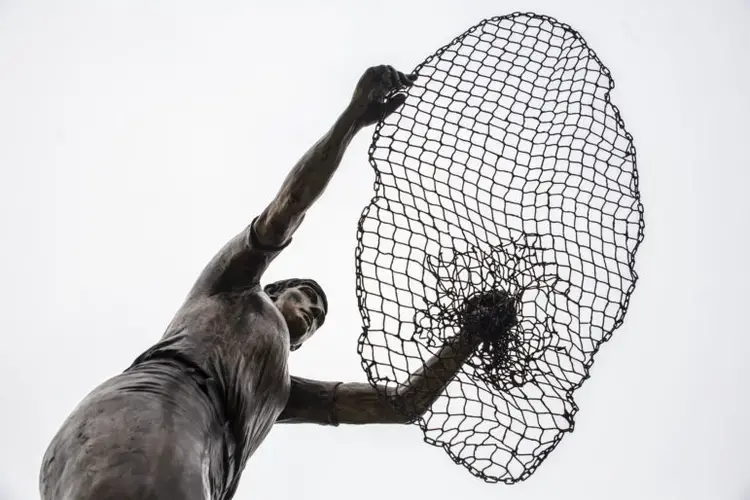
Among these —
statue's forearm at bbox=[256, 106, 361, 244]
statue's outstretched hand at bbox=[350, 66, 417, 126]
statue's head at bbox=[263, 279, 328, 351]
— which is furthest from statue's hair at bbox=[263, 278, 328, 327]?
statue's outstretched hand at bbox=[350, 66, 417, 126]

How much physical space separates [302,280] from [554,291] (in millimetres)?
1812

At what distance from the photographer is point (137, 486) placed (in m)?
2.78

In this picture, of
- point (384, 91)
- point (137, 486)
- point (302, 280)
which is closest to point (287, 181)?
point (384, 91)

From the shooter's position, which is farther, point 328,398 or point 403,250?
point 403,250

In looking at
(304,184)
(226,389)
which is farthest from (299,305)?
(226,389)

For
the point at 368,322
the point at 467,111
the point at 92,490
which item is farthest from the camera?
the point at 467,111

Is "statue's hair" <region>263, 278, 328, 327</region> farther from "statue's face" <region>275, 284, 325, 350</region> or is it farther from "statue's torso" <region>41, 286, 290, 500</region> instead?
"statue's torso" <region>41, 286, 290, 500</region>

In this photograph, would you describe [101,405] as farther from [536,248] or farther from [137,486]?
[536,248]

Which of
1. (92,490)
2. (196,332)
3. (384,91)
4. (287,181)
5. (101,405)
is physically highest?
(384,91)

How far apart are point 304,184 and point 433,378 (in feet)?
3.79

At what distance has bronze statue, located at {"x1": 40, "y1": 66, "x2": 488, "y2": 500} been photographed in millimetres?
2936

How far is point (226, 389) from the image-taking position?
12.2 ft

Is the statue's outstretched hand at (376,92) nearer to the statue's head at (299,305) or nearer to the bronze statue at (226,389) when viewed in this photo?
the bronze statue at (226,389)

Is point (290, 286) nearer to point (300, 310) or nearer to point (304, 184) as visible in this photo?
point (300, 310)
